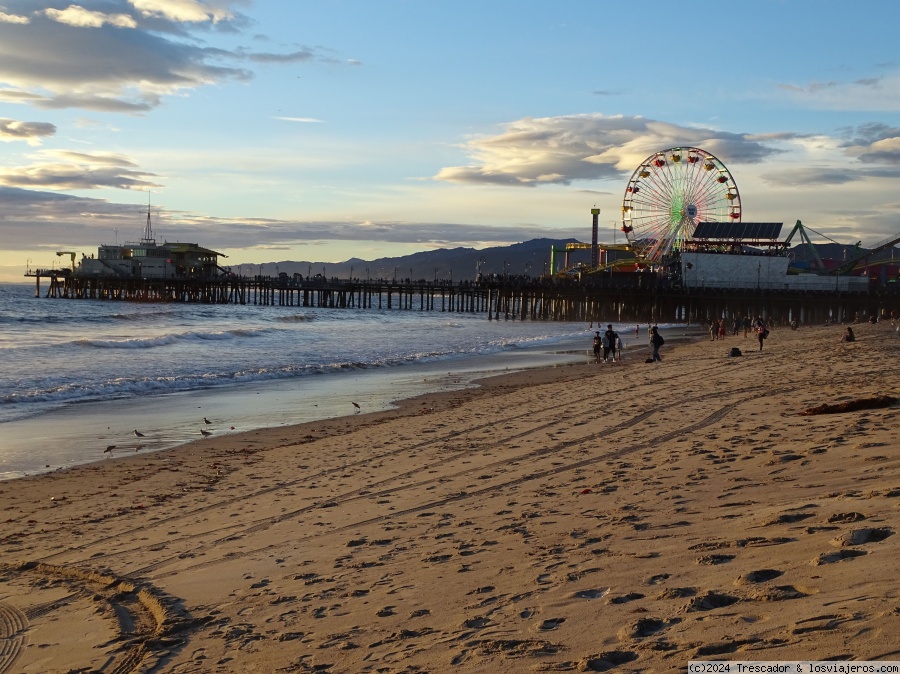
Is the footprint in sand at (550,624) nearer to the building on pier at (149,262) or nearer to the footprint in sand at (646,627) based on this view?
the footprint in sand at (646,627)

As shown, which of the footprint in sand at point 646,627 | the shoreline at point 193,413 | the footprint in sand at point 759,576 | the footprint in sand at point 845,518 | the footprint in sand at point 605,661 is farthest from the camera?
the shoreline at point 193,413

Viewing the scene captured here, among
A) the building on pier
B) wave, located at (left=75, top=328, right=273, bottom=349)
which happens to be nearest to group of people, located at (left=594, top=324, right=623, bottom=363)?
wave, located at (left=75, top=328, right=273, bottom=349)

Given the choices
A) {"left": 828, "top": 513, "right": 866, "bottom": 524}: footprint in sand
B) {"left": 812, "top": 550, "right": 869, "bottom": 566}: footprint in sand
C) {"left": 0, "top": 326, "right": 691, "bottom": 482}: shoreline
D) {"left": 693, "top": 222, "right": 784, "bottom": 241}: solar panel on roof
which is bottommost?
{"left": 0, "top": 326, "right": 691, "bottom": 482}: shoreline

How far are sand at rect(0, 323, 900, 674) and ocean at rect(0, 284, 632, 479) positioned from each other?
122 inches

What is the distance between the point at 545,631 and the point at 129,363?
2489cm

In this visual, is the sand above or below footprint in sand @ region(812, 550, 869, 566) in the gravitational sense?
below

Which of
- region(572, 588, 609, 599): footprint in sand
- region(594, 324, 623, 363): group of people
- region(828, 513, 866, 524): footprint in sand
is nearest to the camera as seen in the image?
region(572, 588, 609, 599): footprint in sand

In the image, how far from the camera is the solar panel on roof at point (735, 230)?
7150 cm

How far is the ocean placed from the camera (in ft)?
45.8

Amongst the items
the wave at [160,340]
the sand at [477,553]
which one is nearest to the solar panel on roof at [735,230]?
the wave at [160,340]

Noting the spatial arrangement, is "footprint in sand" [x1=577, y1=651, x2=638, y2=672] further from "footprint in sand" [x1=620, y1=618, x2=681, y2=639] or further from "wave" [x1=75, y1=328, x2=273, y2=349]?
"wave" [x1=75, y1=328, x2=273, y2=349]

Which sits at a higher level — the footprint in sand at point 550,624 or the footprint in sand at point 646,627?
the footprint in sand at point 646,627

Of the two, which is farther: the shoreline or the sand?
the shoreline

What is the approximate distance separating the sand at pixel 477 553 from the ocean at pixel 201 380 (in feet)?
10.2
